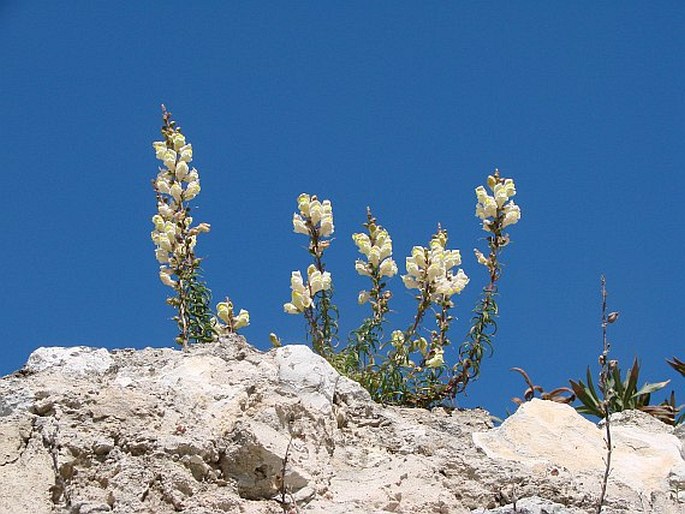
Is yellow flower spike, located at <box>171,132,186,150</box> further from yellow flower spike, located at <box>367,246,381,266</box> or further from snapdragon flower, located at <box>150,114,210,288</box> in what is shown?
yellow flower spike, located at <box>367,246,381,266</box>

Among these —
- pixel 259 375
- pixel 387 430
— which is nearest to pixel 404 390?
pixel 387 430

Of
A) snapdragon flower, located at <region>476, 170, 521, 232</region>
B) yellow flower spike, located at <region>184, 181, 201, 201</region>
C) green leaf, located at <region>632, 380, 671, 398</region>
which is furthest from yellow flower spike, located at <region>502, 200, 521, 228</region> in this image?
yellow flower spike, located at <region>184, 181, 201, 201</region>

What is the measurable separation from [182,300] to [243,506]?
9.61 ft

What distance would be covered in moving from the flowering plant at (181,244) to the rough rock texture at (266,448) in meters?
1.79

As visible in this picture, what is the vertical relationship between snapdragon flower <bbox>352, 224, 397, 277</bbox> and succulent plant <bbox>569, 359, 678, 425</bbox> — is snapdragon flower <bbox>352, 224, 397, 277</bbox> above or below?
above

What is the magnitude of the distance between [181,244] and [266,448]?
3108mm

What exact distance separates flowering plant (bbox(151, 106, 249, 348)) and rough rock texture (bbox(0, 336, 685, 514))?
179 cm

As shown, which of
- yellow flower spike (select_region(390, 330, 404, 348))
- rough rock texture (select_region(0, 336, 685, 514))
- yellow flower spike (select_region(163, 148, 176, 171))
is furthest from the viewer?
yellow flower spike (select_region(163, 148, 176, 171))

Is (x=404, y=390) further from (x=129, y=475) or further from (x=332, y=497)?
(x=129, y=475)

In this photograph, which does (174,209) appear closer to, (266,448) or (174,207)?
(174,207)

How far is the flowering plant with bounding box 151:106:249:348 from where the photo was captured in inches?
279

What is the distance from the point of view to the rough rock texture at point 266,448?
4.29 metres

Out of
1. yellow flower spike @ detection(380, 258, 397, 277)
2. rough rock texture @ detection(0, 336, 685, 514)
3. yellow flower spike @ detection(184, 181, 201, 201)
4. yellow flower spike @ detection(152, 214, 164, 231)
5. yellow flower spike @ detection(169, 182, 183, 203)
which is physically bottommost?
rough rock texture @ detection(0, 336, 685, 514)

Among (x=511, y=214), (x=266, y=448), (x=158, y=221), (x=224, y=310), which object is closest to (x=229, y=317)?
(x=224, y=310)
